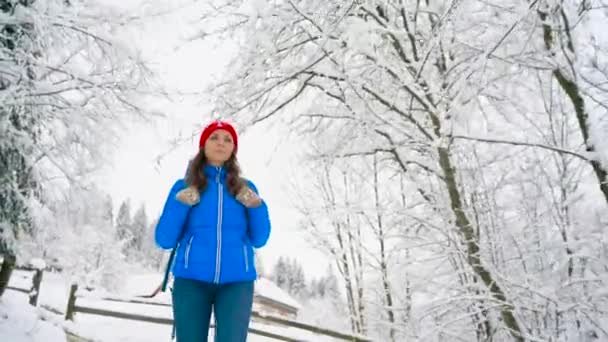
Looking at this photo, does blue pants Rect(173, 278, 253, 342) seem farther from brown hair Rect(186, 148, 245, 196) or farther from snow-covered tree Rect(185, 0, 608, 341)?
snow-covered tree Rect(185, 0, 608, 341)

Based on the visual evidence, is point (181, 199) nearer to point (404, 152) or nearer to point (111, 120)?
point (404, 152)

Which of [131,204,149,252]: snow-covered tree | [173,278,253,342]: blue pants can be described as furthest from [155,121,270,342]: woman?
[131,204,149,252]: snow-covered tree

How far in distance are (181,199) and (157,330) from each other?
754 cm

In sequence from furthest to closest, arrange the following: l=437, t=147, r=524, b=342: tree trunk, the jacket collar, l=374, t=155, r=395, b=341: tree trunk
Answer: l=374, t=155, r=395, b=341: tree trunk, l=437, t=147, r=524, b=342: tree trunk, the jacket collar

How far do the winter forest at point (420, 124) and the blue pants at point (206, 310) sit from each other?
1399 millimetres

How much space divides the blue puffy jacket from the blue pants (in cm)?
4

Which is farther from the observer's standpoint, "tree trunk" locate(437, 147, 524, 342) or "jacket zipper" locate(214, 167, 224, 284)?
"tree trunk" locate(437, 147, 524, 342)

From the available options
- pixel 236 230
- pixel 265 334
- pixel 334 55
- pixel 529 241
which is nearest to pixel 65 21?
pixel 334 55

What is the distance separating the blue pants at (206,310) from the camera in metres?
1.67

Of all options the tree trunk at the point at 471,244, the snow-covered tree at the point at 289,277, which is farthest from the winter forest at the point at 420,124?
the snow-covered tree at the point at 289,277

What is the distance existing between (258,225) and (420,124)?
1620 millimetres

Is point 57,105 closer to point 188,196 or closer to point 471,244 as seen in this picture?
point 188,196

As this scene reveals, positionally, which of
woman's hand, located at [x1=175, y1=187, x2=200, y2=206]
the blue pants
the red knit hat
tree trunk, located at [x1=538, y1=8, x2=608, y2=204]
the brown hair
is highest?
tree trunk, located at [x1=538, y1=8, x2=608, y2=204]

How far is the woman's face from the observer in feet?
6.60
